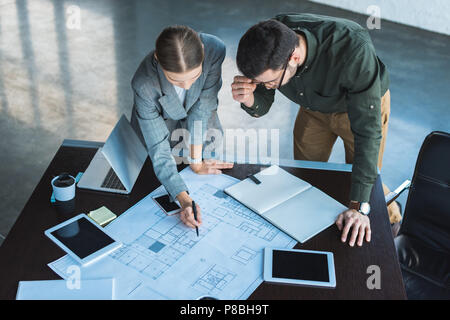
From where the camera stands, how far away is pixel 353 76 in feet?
5.92

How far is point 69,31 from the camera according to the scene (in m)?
5.53

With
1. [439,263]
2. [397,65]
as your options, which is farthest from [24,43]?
[439,263]

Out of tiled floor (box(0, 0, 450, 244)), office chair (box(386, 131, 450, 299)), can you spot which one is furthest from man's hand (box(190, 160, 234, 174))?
tiled floor (box(0, 0, 450, 244))

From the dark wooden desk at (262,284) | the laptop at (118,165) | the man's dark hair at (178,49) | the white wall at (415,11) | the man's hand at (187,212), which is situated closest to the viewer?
the dark wooden desk at (262,284)

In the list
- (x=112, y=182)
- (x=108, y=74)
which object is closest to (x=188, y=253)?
(x=112, y=182)

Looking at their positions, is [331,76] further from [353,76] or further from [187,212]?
[187,212]

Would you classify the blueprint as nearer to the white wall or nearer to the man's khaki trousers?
the man's khaki trousers

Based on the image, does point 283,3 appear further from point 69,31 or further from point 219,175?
point 219,175

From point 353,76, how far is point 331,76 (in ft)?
→ 0.36

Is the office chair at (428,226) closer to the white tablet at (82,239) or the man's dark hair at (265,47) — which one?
the man's dark hair at (265,47)

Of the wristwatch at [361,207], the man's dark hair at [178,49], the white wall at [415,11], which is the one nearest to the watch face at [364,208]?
the wristwatch at [361,207]

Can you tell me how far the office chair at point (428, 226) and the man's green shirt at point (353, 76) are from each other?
0.28 meters

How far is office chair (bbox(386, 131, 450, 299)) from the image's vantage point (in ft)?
6.31

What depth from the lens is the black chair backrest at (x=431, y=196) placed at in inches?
75.5
